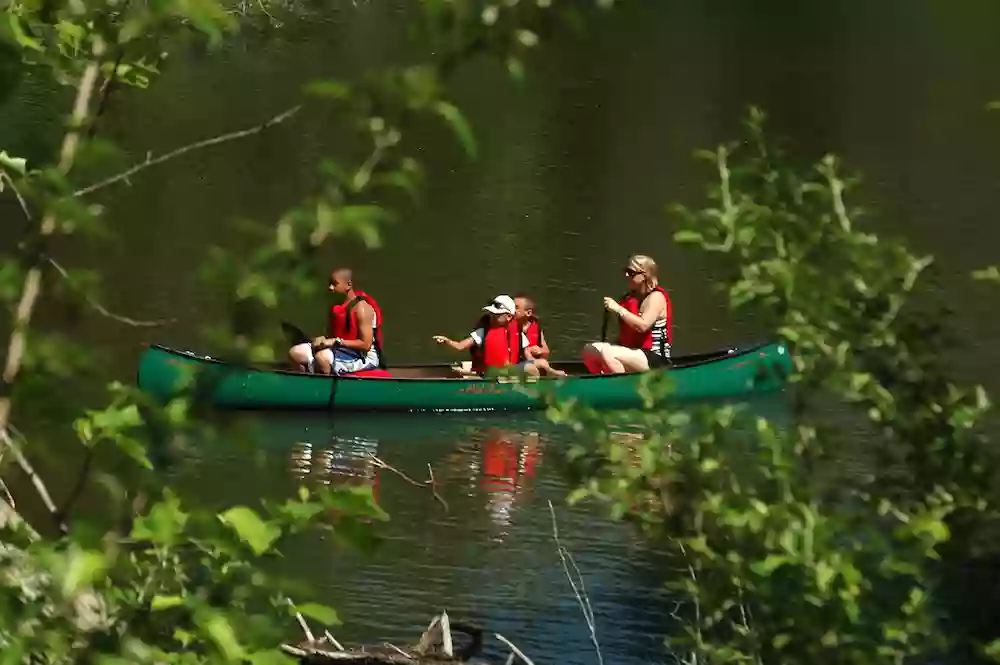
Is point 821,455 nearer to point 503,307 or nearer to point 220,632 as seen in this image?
point 220,632

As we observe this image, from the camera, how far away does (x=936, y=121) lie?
103ft

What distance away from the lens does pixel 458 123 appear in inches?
89.8

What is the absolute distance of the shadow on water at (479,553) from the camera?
8555 mm

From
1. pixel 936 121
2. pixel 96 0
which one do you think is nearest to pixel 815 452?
pixel 96 0

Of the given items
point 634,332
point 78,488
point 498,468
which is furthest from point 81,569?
point 634,332

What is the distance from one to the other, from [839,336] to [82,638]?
5.44ft

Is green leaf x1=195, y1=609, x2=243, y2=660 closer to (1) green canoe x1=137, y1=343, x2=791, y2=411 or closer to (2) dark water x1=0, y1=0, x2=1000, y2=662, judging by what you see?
(2) dark water x1=0, y1=0, x2=1000, y2=662

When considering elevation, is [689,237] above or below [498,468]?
above

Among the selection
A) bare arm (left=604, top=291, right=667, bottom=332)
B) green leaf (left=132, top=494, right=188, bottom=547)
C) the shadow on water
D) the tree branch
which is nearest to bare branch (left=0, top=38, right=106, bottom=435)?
the tree branch

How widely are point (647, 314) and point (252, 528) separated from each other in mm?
11477

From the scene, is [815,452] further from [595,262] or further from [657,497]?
[595,262]

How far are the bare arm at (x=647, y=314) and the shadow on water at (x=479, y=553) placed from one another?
1261mm

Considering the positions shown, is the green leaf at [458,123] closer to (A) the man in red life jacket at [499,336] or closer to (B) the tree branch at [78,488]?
(B) the tree branch at [78,488]

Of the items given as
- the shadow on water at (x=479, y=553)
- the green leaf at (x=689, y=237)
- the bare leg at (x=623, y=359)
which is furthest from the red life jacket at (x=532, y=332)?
the green leaf at (x=689, y=237)
